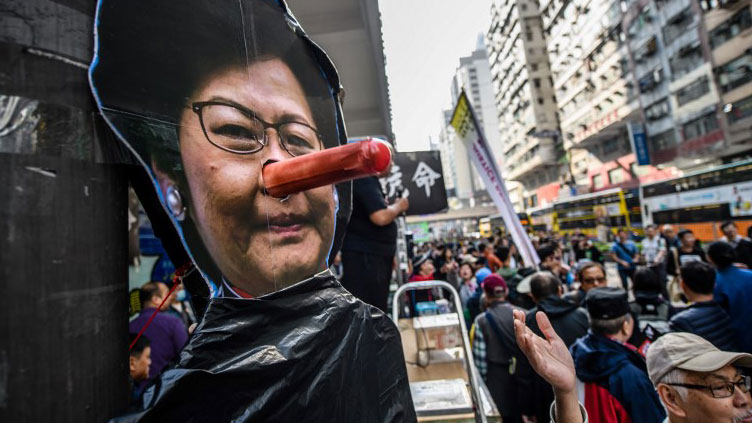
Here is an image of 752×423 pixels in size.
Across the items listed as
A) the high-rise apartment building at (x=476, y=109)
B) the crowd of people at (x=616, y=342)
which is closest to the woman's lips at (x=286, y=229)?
the crowd of people at (x=616, y=342)

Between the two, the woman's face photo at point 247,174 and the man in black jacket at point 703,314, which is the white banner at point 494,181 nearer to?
the man in black jacket at point 703,314

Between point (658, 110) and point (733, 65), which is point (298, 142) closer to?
point (733, 65)

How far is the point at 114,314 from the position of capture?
0.73m

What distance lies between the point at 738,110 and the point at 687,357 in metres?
26.4

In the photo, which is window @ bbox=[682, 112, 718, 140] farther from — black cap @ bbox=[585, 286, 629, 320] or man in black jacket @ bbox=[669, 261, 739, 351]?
black cap @ bbox=[585, 286, 629, 320]

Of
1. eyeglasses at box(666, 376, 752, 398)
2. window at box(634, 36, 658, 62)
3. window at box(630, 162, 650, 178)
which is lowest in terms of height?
eyeglasses at box(666, 376, 752, 398)

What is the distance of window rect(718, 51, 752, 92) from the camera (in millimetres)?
19156

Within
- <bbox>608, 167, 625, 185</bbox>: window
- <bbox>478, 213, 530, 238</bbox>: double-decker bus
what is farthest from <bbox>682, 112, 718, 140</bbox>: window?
<bbox>478, 213, 530, 238</bbox>: double-decker bus

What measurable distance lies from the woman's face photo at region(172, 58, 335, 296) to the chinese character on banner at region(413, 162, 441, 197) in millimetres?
4833

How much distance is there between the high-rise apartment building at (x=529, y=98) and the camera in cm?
4359

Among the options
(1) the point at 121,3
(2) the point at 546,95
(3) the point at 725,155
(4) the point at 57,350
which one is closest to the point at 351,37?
(1) the point at 121,3

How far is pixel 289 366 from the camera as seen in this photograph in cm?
84

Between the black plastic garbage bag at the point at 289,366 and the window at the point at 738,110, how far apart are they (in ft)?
89.3

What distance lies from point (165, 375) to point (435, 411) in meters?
1.64
